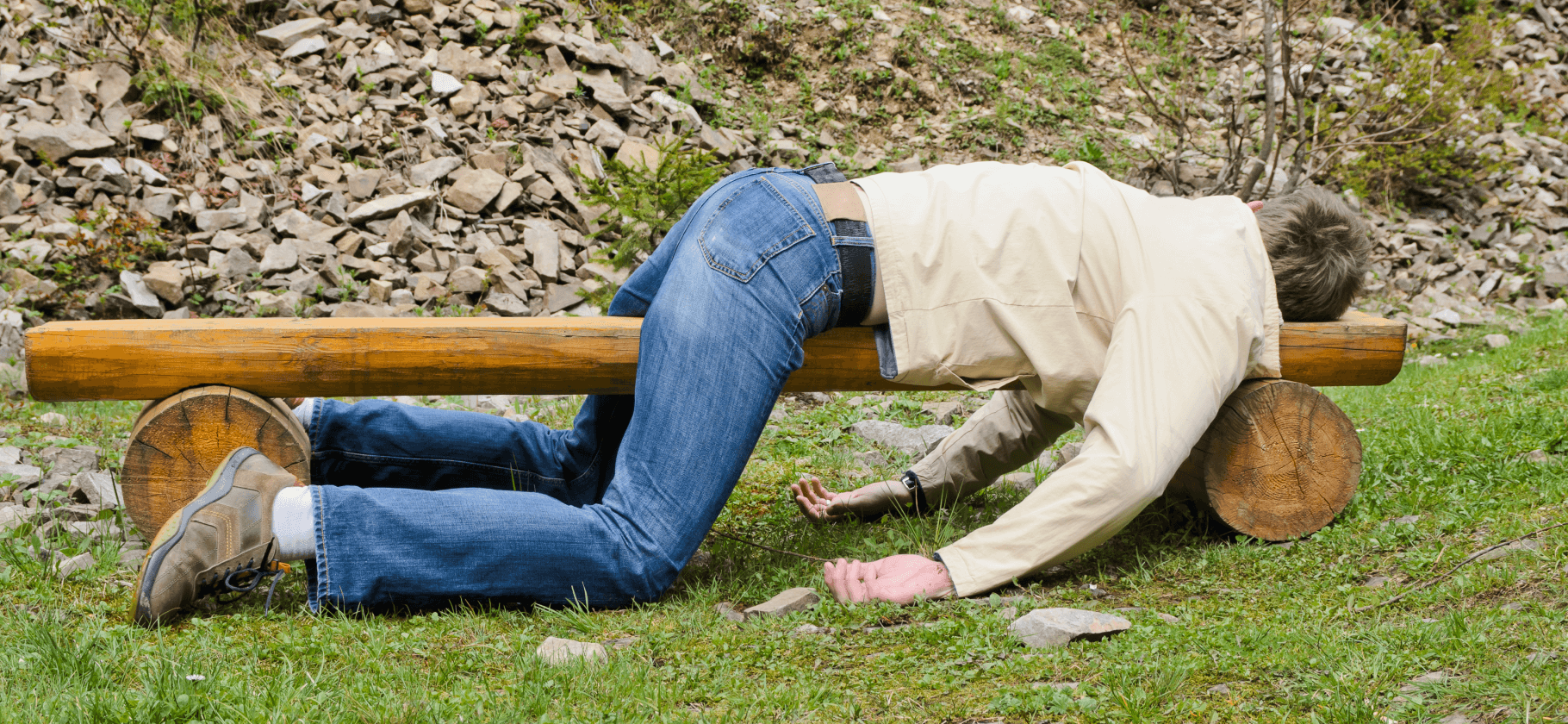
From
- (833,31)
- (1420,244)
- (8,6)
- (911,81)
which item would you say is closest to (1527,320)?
(1420,244)

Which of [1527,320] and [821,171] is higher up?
[821,171]

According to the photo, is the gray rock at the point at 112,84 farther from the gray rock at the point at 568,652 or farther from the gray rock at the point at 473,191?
the gray rock at the point at 568,652

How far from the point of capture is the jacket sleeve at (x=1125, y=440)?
2.39 m

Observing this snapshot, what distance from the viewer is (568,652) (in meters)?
2.06

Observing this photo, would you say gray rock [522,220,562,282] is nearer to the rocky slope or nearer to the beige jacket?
the rocky slope

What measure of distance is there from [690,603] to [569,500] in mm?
812

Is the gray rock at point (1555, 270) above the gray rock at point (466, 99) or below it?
below

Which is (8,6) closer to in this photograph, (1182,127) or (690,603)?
(690,603)

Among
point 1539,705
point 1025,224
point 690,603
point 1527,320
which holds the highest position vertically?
point 1025,224

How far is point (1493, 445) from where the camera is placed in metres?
3.44

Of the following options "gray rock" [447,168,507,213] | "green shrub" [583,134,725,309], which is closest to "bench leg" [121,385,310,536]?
"green shrub" [583,134,725,309]

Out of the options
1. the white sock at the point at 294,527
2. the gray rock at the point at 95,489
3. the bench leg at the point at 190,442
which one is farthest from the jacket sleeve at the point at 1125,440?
the gray rock at the point at 95,489

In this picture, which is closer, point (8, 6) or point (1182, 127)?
point (8, 6)

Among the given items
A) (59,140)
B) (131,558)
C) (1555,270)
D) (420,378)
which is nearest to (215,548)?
(420,378)
